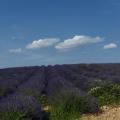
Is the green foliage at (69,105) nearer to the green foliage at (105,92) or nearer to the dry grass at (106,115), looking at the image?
the dry grass at (106,115)

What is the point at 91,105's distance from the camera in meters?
10.7

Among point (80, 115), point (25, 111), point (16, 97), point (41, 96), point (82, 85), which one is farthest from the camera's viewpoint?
point (82, 85)

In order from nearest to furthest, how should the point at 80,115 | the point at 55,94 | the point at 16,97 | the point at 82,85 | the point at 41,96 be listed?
the point at 16,97 < the point at 80,115 < the point at 55,94 < the point at 41,96 < the point at 82,85

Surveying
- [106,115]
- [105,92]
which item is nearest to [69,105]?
[106,115]

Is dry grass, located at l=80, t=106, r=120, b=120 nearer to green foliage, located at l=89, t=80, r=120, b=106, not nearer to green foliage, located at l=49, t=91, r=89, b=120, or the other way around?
green foliage, located at l=49, t=91, r=89, b=120

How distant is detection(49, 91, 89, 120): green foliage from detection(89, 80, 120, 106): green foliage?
70.6 inches

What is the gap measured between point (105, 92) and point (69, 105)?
135 inches

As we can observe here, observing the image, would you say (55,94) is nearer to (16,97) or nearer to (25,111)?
(16,97)

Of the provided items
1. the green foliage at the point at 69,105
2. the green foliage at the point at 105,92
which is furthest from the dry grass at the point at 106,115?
the green foliage at the point at 105,92

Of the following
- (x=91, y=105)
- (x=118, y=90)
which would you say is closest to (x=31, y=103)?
(x=91, y=105)

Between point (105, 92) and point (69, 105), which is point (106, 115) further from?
point (105, 92)

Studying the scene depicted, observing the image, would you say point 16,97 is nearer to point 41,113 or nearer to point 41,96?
point 41,113

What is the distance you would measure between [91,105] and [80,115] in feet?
1.48

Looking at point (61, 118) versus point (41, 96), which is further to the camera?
point (41, 96)
